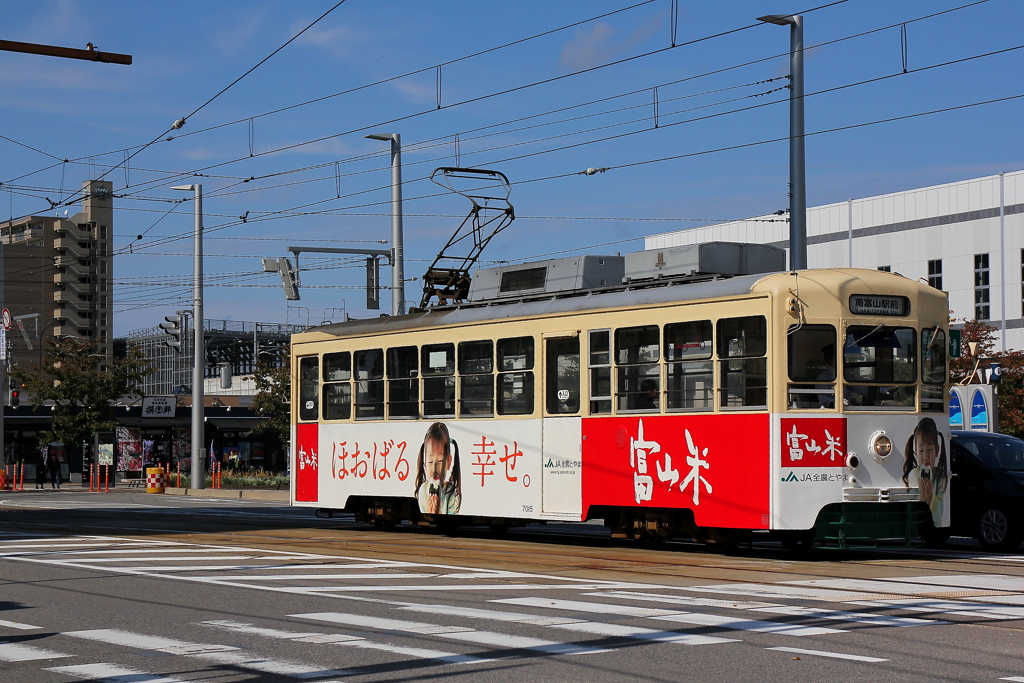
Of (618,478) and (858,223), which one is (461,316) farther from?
(858,223)

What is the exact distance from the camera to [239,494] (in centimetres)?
3925

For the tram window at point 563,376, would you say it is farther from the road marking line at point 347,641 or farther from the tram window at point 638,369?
the road marking line at point 347,641

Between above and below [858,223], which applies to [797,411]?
below

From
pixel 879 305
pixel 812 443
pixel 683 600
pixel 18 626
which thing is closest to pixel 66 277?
pixel 879 305

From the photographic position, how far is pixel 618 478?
1602 cm

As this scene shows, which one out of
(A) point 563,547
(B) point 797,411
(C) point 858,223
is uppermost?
(C) point 858,223

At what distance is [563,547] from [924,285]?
5315 millimetres

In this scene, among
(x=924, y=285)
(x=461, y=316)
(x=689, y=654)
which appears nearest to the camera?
(x=689, y=654)

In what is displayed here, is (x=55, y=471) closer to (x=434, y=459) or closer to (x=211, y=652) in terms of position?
(x=434, y=459)

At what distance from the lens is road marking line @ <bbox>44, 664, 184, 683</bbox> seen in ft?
24.7

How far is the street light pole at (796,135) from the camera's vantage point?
20.0m

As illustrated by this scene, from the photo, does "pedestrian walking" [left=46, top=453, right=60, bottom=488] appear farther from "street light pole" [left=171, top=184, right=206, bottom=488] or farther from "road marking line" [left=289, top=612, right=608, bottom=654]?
"road marking line" [left=289, top=612, right=608, bottom=654]

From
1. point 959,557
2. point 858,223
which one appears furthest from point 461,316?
point 858,223

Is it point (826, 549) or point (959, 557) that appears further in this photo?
point (826, 549)
